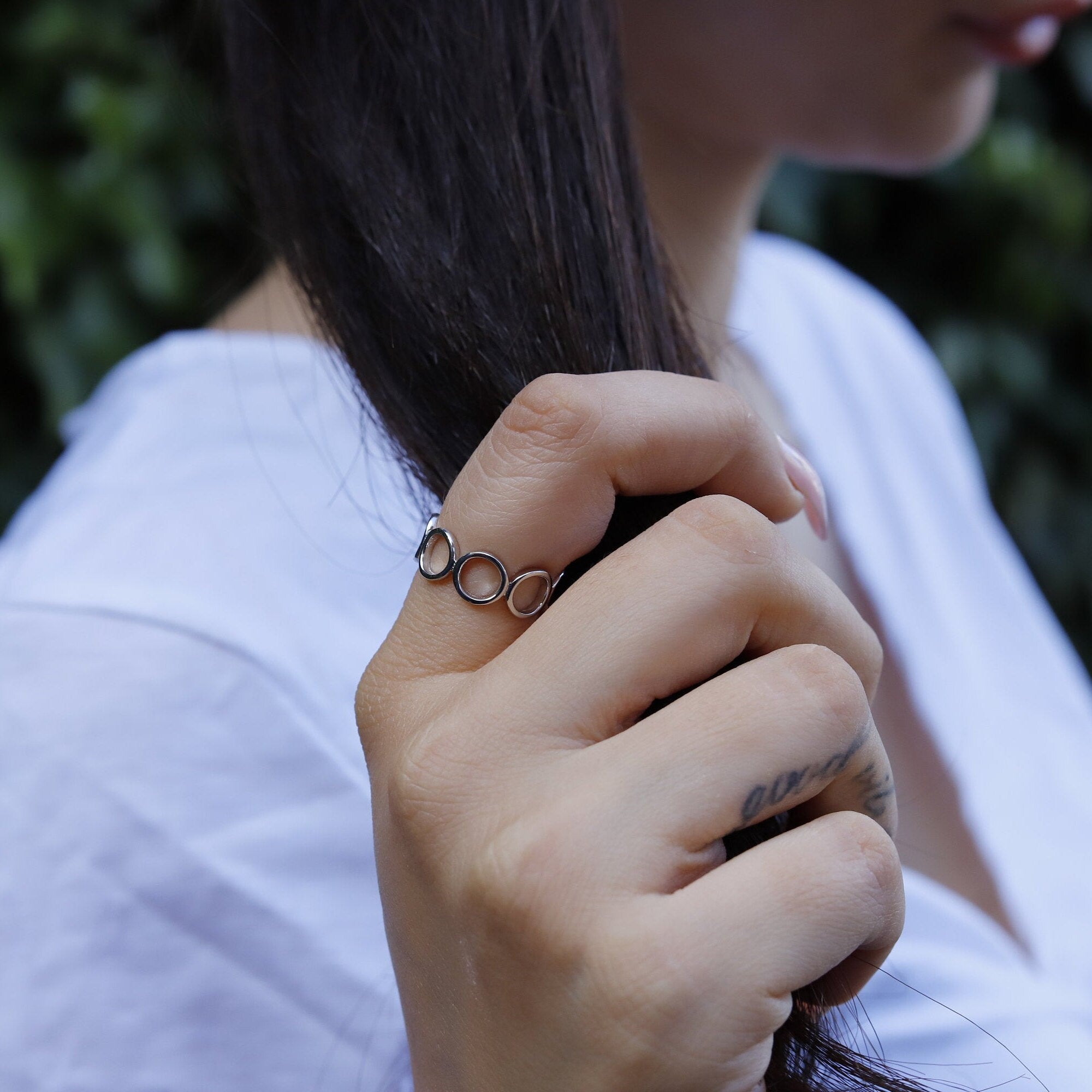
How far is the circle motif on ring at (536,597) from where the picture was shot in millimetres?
556

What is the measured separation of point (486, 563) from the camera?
551 mm

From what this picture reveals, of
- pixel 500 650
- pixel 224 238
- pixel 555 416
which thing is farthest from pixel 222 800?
pixel 224 238

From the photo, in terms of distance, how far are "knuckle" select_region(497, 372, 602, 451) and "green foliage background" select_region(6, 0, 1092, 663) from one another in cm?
67

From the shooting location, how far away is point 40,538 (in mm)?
887

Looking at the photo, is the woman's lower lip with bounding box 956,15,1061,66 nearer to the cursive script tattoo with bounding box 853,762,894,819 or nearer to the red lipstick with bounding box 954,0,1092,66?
the red lipstick with bounding box 954,0,1092,66

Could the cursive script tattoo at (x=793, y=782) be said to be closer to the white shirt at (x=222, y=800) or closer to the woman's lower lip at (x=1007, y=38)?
the white shirt at (x=222, y=800)

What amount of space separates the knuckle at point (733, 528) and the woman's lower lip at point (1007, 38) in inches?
31.1

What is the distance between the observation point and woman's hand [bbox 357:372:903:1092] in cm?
47

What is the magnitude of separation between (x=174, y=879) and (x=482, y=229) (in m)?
0.55

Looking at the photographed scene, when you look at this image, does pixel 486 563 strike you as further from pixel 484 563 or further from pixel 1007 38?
pixel 1007 38

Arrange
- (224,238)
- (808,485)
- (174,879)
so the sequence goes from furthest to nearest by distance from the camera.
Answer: (224,238), (174,879), (808,485)

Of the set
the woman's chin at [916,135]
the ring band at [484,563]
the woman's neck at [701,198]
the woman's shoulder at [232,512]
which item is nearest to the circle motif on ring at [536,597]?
the ring band at [484,563]

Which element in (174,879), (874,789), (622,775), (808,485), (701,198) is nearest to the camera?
(622,775)

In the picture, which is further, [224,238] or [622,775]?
[224,238]
